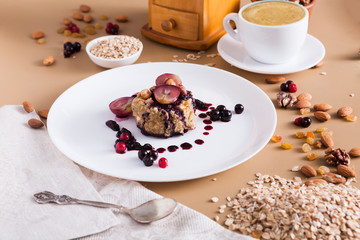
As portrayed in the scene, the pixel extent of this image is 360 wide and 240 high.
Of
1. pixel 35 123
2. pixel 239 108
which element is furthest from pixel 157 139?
pixel 35 123

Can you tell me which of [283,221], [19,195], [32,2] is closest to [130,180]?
[19,195]

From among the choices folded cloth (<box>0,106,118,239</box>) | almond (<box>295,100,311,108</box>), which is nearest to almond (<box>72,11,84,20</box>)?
folded cloth (<box>0,106,118,239</box>)

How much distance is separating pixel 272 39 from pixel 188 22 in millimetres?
409

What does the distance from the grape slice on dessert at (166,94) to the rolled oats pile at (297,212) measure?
380 millimetres

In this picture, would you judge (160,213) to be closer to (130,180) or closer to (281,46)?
(130,180)

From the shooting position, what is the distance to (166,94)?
1505 millimetres

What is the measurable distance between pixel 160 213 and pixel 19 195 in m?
0.41

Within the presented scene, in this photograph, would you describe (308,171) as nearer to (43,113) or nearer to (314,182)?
(314,182)

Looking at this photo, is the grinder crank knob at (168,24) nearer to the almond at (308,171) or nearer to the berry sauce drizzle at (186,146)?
the berry sauce drizzle at (186,146)

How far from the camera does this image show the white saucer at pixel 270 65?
1.88 meters

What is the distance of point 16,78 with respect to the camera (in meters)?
1.95

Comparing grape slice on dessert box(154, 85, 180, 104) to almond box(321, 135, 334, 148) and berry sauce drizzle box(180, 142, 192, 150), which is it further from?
almond box(321, 135, 334, 148)

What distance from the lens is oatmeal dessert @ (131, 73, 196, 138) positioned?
1505 mm

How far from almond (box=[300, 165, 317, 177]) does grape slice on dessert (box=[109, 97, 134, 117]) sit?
2.02ft
